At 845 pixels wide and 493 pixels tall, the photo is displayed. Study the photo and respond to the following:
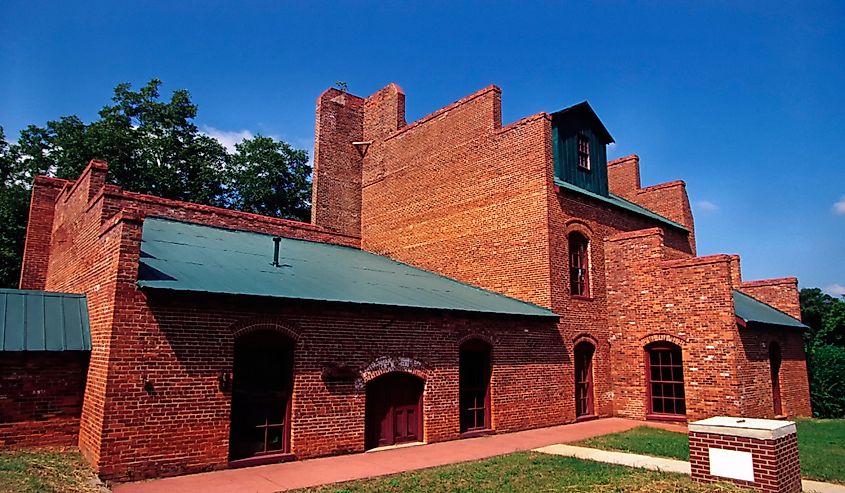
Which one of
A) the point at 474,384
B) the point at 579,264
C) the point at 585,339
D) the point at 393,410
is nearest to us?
the point at 393,410

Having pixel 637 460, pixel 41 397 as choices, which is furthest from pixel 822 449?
pixel 41 397

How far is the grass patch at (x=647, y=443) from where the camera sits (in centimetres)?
1114

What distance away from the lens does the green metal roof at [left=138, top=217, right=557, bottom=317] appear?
10.2 meters

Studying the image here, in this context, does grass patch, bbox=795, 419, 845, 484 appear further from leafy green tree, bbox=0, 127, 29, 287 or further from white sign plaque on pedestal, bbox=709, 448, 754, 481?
leafy green tree, bbox=0, 127, 29, 287

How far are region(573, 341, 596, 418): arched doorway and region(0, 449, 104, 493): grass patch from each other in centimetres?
1260

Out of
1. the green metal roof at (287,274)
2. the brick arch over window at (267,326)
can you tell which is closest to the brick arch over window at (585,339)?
the green metal roof at (287,274)

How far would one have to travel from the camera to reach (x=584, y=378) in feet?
55.5

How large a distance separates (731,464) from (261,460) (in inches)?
299

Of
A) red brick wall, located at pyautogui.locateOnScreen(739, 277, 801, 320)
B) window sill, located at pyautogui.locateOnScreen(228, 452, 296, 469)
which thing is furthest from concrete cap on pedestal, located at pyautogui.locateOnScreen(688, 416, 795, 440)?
red brick wall, located at pyautogui.locateOnScreen(739, 277, 801, 320)

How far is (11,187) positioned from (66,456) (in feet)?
72.8

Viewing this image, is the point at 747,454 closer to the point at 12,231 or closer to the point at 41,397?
the point at 41,397

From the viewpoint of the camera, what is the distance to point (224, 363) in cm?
978

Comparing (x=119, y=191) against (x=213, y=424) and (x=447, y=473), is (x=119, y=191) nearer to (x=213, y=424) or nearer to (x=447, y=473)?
(x=213, y=424)

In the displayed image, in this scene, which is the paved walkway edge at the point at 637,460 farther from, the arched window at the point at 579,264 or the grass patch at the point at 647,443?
the arched window at the point at 579,264
